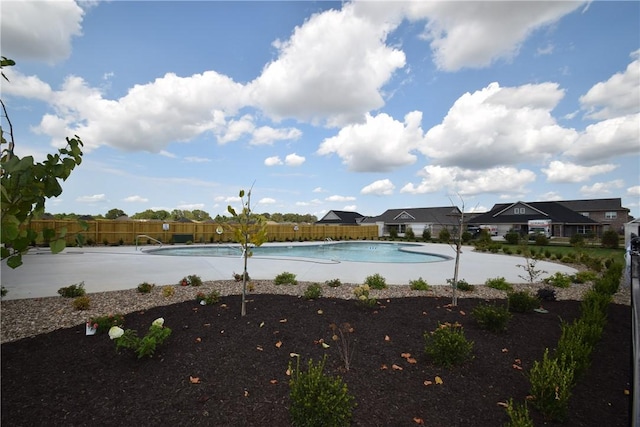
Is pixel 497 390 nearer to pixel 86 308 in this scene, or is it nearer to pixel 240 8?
pixel 86 308

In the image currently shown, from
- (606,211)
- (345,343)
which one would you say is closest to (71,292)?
(345,343)

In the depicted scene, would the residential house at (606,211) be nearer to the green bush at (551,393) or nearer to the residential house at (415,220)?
the residential house at (415,220)

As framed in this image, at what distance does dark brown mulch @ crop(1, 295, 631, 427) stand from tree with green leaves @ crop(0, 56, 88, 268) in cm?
228

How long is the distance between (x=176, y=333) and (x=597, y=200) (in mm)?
57136

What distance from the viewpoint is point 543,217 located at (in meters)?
39.8

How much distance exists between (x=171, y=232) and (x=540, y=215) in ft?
139

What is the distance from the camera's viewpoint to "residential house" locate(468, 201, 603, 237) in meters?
39.2

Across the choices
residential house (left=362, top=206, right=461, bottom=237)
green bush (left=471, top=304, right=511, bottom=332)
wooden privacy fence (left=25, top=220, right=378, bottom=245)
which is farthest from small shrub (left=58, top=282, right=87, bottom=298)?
residential house (left=362, top=206, right=461, bottom=237)

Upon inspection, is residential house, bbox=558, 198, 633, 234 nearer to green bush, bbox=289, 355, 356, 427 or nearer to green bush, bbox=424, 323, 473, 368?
green bush, bbox=424, 323, 473, 368

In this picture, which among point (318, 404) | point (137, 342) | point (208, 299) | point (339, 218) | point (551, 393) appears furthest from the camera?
point (339, 218)

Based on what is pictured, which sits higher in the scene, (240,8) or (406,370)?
(240,8)

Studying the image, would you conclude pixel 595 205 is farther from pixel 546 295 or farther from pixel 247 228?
pixel 247 228

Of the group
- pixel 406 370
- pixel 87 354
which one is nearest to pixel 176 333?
pixel 87 354

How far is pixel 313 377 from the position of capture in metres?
2.98
